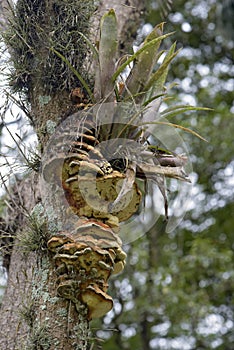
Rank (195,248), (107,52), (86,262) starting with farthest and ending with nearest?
1. (195,248)
2. (107,52)
3. (86,262)

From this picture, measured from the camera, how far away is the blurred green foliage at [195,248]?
4.38 meters

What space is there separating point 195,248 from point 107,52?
3012 millimetres

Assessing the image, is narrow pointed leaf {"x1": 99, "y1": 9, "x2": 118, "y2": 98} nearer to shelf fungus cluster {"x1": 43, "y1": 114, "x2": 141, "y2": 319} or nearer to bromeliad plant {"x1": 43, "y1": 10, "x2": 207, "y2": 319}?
bromeliad plant {"x1": 43, "y1": 10, "x2": 207, "y2": 319}

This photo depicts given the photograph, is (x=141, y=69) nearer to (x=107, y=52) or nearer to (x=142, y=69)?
(x=142, y=69)

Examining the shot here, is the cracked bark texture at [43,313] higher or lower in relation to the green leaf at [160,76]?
Result: lower

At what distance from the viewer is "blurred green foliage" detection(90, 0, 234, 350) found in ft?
14.4

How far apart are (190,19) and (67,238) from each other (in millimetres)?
4192

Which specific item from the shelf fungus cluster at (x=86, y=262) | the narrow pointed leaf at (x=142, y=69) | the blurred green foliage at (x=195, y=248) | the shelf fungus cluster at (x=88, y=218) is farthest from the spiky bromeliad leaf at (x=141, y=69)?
the blurred green foliage at (x=195, y=248)

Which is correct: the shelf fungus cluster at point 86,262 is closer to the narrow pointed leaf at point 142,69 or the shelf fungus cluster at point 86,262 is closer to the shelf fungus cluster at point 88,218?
the shelf fungus cluster at point 88,218

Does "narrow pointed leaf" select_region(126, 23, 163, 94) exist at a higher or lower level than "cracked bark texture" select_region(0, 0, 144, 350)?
higher

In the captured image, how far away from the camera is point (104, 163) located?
1489 mm

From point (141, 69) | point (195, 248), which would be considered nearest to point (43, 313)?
point (141, 69)

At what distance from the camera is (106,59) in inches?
63.2

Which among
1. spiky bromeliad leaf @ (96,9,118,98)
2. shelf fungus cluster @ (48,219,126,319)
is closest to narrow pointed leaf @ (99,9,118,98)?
spiky bromeliad leaf @ (96,9,118,98)
